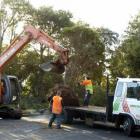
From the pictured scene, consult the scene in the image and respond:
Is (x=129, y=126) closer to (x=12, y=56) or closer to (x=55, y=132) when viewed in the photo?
(x=55, y=132)

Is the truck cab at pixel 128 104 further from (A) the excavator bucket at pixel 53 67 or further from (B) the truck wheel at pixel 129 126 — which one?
(A) the excavator bucket at pixel 53 67

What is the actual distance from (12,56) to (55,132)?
633 cm

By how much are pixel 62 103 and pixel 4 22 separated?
934 inches

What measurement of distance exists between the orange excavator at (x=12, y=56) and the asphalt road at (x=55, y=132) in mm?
2661

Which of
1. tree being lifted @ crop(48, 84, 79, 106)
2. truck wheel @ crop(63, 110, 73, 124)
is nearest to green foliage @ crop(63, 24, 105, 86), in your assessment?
tree being lifted @ crop(48, 84, 79, 106)

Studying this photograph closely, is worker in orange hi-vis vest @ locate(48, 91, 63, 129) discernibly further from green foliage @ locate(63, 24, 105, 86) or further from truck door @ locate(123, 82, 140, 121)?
green foliage @ locate(63, 24, 105, 86)

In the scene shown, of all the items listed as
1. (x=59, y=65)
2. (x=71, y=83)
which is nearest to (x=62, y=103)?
(x=59, y=65)

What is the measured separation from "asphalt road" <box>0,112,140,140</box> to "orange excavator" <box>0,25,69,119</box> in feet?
8.73

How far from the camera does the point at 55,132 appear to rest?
19.4 m

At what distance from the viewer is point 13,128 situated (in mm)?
20375

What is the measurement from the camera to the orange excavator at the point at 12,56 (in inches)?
870

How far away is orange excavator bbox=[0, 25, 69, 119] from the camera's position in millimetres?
22109

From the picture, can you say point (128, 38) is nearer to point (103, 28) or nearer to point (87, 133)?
point (103, 28)

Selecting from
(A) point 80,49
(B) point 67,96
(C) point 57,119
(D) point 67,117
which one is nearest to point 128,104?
(C) point 57,119
